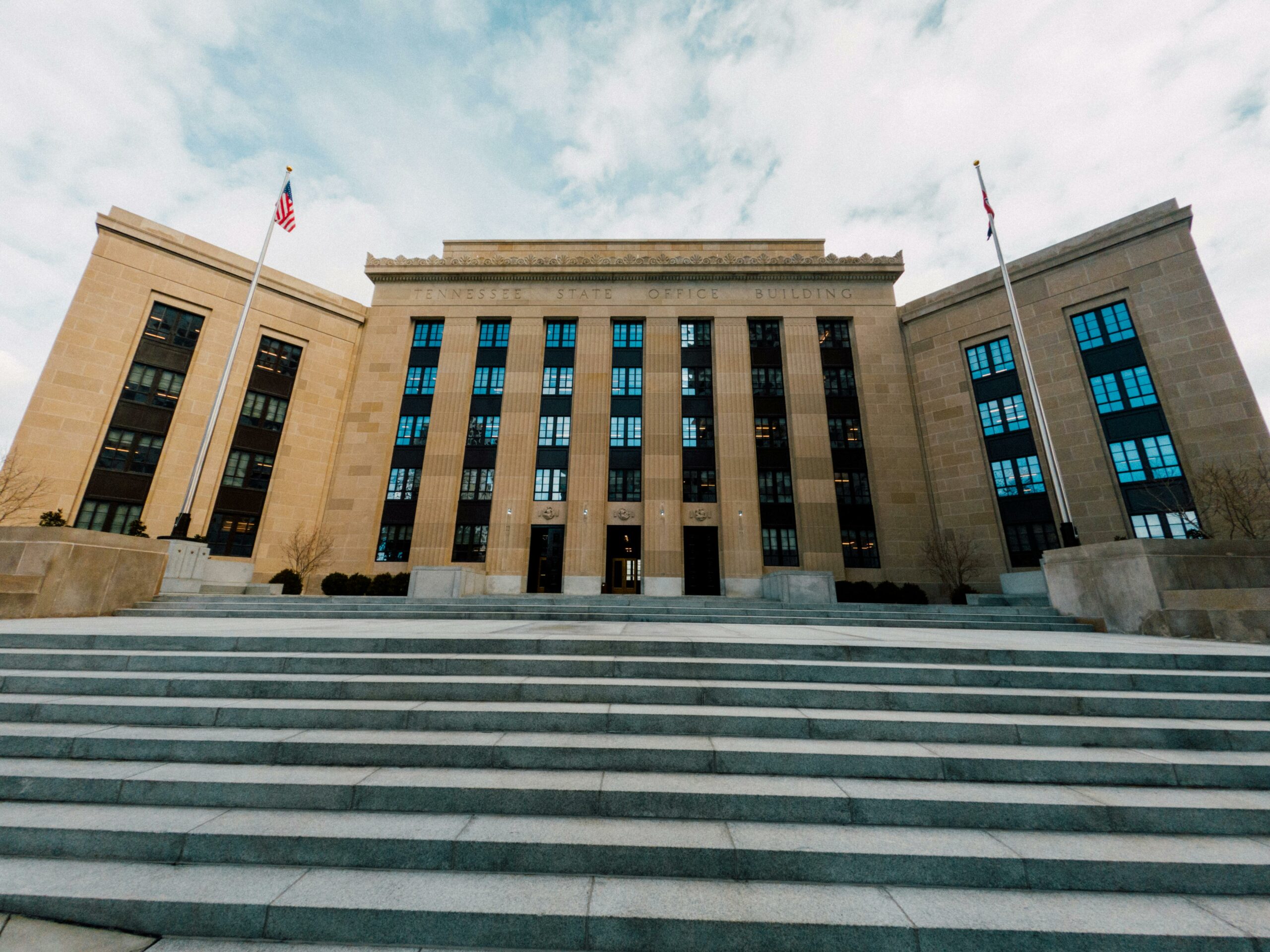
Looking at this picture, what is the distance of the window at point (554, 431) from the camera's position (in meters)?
27.9

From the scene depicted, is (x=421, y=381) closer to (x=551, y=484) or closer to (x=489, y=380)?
(x=489, y=380)

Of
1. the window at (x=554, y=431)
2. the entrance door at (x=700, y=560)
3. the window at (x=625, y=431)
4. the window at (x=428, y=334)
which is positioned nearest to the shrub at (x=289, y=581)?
the window at (x=554, y=431)

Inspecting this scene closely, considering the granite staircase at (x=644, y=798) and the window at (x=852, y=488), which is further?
the window at (x=852, y=488)

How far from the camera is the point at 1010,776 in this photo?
431 cm

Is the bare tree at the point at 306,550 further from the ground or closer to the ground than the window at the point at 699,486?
closer to the ground

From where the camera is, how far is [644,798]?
13.0 feet

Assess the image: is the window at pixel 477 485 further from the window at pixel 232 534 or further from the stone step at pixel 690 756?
the stone step at pixel 690 756

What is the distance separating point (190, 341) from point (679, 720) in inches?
1304

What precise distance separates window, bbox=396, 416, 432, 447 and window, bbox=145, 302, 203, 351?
10.9 metres

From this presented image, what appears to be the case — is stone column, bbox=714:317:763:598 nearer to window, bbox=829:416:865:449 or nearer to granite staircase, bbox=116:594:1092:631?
window, bbox=829:416:865:449

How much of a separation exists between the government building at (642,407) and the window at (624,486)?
0.49ft

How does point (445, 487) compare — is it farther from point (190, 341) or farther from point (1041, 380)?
point (1041, 380)

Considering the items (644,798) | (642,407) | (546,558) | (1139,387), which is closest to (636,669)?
(644,798)

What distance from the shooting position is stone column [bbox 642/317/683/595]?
2555 cm
